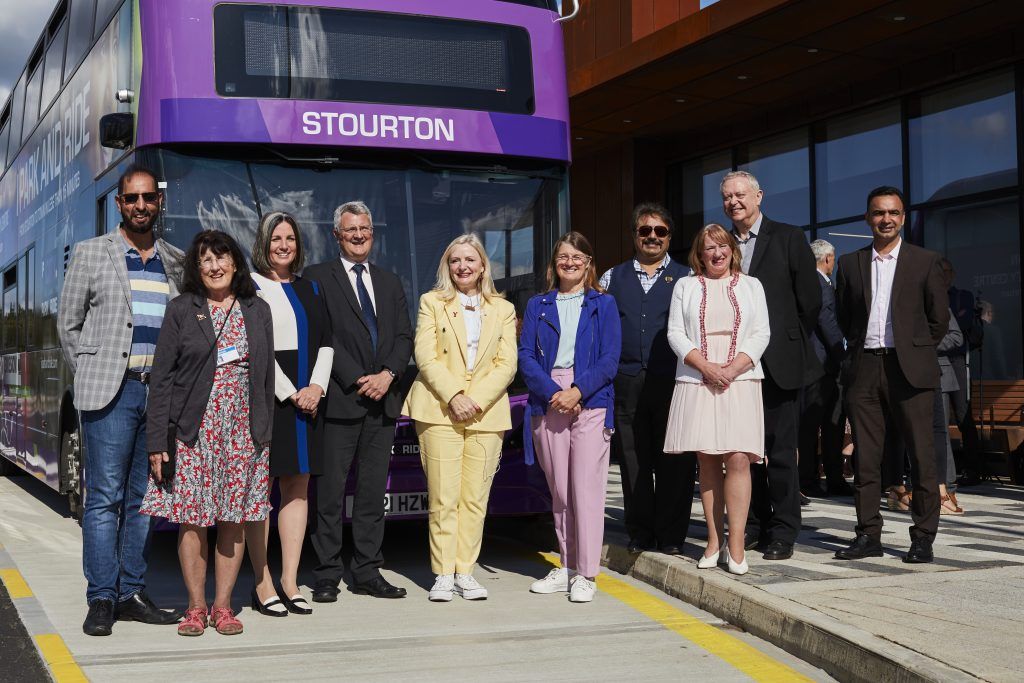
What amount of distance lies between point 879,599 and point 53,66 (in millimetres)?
→ 9228

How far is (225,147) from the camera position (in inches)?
275

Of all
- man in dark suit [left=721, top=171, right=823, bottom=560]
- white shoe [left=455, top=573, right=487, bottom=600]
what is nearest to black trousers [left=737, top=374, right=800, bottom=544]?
man in dark suit [left=721, top=171, right=823, bottom=560]

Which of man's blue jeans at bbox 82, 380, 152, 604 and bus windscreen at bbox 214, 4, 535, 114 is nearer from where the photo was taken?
man's blue jeans at bbox 82, 380, 152, 604

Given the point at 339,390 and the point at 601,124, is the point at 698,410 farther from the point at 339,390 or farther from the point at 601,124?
the point at 601,124

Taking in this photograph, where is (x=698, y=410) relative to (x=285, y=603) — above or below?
above

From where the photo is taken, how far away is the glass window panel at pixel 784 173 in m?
16.2

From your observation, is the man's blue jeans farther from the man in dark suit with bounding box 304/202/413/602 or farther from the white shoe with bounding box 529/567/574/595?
the white shoe with bounding box 529/567/574/595

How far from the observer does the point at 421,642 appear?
17.8ft

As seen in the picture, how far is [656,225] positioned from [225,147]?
2.55 metres

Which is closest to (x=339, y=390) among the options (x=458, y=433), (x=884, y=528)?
(x=458, y=433)

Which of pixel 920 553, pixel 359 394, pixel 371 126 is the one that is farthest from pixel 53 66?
pixel 920 553

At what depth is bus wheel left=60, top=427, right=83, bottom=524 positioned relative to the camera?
9162 millimetres

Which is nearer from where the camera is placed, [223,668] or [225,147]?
[223,668]

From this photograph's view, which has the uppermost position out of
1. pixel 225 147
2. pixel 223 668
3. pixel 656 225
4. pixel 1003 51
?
pixel 1003 51
